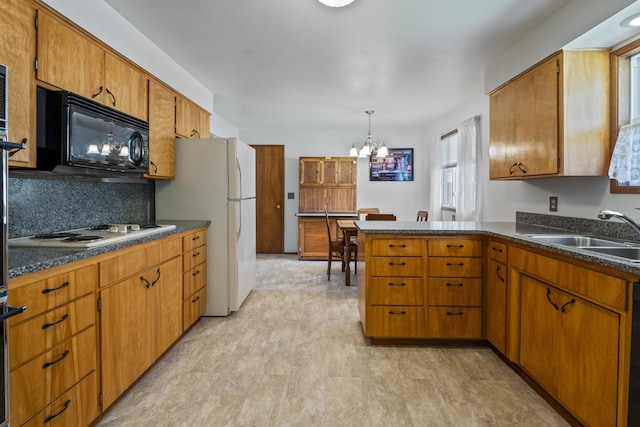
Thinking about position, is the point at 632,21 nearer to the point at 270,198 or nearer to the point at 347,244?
the point at 347,244

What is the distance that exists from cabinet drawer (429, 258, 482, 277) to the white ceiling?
5.63ft

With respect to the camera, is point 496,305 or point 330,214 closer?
point 496,305

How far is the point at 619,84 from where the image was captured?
2254 millimetres

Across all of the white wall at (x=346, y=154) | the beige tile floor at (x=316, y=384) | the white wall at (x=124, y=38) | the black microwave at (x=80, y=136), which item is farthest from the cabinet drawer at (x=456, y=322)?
the white wall at (x=346, y=154)

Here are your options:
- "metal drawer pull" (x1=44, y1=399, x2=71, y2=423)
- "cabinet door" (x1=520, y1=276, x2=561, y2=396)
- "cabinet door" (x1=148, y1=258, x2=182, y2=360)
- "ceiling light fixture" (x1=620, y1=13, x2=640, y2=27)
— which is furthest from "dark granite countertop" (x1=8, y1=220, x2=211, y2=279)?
"ceiling light fixture" (x1=620, y1=13, x2=640, y2=27)

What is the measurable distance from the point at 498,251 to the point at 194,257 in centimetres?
238

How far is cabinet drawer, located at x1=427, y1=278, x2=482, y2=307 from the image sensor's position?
273cm

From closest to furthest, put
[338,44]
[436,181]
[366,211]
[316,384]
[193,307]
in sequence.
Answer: [316,384], [338,44], [193,307], [436,181], [366,211]

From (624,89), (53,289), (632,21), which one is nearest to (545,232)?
(624,89)

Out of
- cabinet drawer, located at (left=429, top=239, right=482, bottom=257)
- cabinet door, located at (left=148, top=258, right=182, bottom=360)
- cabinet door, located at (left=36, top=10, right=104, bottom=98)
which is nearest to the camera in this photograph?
cabinet door, located at (left=36, top=10, right=104, bottom=98)

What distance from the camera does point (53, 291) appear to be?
1466 millimetres

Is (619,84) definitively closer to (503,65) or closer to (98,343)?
(503,65)

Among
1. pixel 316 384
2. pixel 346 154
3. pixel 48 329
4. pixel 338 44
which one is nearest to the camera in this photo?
pixel 48 329

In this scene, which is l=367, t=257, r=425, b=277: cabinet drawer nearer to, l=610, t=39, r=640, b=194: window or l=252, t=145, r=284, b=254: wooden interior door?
l=610, t=39, r=640, b=194: window
